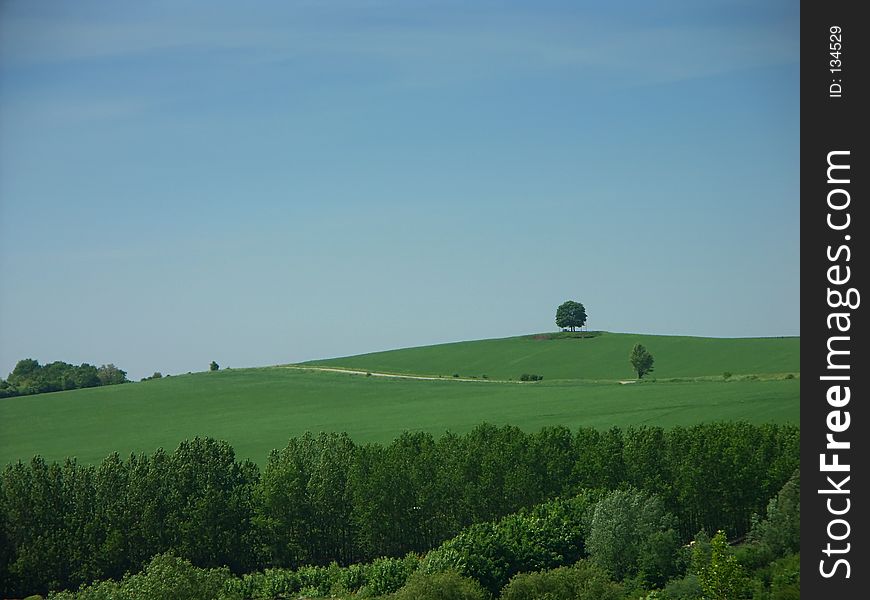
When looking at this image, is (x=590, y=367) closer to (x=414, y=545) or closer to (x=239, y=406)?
(x=239, y=406)

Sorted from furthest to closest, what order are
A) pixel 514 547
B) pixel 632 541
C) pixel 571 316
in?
pixel 571 316 < pixel 514 547 < pixel 632 541

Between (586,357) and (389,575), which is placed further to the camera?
(586,357)

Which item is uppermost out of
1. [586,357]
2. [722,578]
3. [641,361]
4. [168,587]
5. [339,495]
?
[586,357]

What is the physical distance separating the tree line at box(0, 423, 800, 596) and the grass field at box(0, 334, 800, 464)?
6.93 meters

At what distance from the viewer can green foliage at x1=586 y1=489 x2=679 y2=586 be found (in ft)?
78.4

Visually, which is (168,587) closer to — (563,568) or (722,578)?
(563,568)

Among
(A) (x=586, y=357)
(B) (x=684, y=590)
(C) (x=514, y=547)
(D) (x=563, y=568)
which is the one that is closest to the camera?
(B) (x=684, y=590)

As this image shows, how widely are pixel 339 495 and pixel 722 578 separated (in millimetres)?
15330

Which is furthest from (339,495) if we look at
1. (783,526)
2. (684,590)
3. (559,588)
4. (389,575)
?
(783,526)

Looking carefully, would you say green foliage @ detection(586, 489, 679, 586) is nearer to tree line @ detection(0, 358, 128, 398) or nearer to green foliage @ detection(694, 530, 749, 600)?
green foliage @ detection(694, 530, 749, 600)

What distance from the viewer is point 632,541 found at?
24469mm
